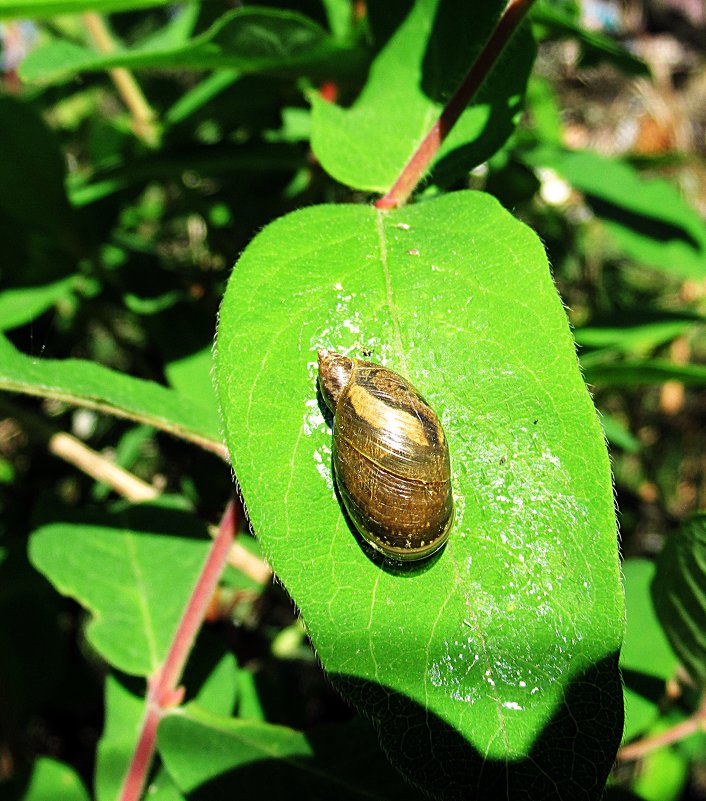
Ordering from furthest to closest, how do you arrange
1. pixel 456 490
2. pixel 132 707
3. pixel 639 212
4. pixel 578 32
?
1. pixel 639 212
2. pixel 578 32
3. pixel 132 707
4. pixel 456 490

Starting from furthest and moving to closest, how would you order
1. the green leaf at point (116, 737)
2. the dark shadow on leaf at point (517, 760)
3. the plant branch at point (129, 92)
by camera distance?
the plant branch at point (129, 92)
the green leaf at point (116, 737)
the dark shadow on leaf at point (517, 760)

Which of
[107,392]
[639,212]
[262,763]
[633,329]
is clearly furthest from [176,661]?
[639,212]

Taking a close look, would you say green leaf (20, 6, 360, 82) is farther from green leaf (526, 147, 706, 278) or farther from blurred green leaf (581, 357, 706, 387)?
green leaf (526, 147, 706, 278)

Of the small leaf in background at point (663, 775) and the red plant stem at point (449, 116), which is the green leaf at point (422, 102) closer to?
the red plant stem at point (449, 116)

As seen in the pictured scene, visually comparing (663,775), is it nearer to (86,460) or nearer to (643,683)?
(643,683)

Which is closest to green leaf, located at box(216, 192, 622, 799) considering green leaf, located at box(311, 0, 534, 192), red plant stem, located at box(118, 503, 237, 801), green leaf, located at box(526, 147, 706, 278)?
green leaf, located at box(311, 0, 534, 192)

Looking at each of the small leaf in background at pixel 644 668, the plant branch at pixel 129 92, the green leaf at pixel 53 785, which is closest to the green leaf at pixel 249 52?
the plant branch at pixel 129 92
